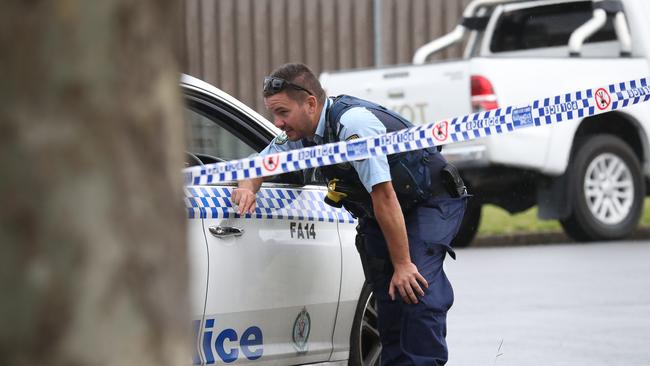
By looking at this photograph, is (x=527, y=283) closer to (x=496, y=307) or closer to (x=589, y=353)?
(x=496, y=307)

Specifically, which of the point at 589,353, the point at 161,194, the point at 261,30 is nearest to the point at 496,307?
the point at 589,353

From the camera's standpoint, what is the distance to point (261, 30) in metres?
21.1

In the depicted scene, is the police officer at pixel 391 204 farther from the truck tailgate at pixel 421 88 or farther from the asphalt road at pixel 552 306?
the truck tailgate at pixel 421 88

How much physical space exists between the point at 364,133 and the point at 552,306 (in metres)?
4.33

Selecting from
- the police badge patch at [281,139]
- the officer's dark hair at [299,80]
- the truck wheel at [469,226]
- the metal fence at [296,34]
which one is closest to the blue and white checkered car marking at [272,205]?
the police badge patch at [281,139]

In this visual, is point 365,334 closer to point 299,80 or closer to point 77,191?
point 299,80

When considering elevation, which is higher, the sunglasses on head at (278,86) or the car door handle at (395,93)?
the car door handle at (395,93)

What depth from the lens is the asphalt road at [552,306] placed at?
7.20 metres

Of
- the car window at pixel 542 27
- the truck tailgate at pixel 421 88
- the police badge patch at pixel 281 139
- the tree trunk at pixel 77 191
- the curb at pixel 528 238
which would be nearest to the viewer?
the tree trunk at pixel 77 191

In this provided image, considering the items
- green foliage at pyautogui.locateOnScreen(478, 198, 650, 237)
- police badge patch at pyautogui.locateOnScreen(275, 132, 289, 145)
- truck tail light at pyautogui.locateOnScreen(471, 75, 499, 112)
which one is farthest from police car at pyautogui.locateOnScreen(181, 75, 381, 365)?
green foliage at pyautogui.locateOnScreen(478, 198, 650, 237)

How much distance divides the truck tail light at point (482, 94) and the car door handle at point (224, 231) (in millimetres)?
7094

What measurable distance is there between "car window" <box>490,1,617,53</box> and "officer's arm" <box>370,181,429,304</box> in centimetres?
903

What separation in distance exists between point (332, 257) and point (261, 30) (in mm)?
15739

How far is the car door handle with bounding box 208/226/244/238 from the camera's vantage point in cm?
511
